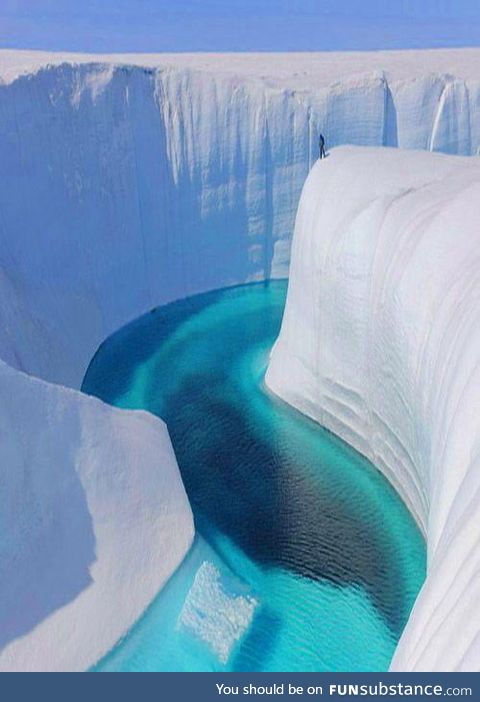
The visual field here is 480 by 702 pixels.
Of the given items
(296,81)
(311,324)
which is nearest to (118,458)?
(311,324)

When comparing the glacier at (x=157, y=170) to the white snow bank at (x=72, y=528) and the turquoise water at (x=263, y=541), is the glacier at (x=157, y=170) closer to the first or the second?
the white snow bank at (x=72, y=528)

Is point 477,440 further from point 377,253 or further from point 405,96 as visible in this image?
point 405,96

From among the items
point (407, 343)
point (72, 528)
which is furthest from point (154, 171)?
point (72, 528)

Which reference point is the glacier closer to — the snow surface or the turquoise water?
the turquoise water

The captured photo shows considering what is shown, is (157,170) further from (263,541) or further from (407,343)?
(263,541)

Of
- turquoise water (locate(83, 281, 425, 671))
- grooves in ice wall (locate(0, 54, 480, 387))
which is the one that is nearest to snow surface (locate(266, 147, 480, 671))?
turquoise water (locate(83, 281, 425, 671))

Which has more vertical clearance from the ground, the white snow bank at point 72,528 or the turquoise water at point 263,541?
the white snow bank at point 72,528

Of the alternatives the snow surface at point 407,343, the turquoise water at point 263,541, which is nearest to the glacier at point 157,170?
the turquoise water at point 263,541
